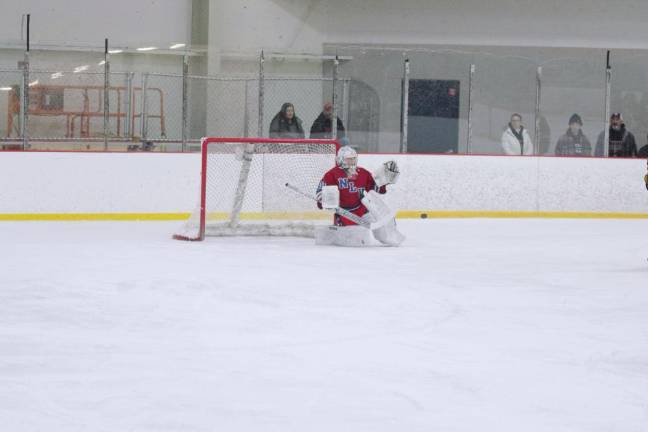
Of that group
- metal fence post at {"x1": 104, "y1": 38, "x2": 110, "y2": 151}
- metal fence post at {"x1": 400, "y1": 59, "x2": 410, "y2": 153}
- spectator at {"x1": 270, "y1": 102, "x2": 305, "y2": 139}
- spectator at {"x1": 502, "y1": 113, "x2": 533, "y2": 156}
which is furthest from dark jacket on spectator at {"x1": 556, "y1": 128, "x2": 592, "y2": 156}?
metal fence post at {"x1": 104, "y1": 38, "x2": 110, "y2": 151}

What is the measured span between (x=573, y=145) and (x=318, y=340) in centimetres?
1005

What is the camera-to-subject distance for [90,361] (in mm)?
4695

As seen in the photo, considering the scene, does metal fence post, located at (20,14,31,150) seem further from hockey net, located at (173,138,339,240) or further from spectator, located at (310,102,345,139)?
spectator, located at (310,102,345,139)

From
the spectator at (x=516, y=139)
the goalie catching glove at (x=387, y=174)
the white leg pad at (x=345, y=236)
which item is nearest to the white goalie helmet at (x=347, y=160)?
the goalie catching glove at (x=387, y=174)

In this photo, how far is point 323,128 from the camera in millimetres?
13750

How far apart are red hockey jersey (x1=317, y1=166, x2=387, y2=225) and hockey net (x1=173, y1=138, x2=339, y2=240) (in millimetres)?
622

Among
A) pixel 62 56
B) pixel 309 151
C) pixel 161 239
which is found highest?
pixel 62 56

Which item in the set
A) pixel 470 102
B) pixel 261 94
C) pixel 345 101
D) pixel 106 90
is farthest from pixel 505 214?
pixel 106 90

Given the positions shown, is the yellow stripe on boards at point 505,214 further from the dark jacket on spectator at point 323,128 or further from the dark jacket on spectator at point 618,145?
the dark jacket on spectator at point 323,128

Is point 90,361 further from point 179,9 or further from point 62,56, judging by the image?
point 179,9

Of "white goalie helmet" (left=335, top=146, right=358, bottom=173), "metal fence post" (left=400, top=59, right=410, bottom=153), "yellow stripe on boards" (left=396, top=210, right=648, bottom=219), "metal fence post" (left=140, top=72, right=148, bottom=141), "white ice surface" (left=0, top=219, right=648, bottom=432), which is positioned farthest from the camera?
"yellow stripe on boards" (left=396, top=210, right=648, bottom=219)

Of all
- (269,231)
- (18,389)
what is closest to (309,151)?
(269,231)

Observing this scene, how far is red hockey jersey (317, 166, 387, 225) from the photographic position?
10.6 m

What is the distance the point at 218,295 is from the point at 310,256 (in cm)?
262
